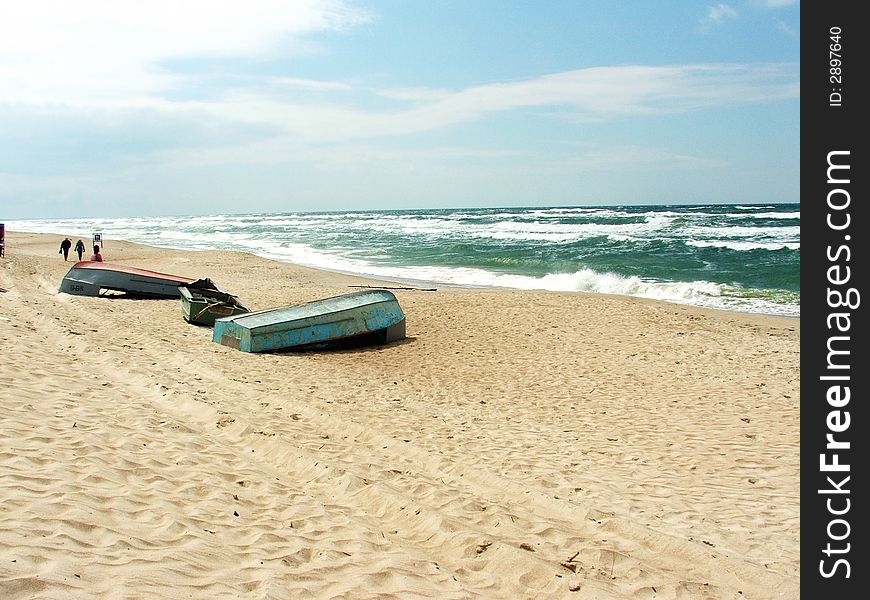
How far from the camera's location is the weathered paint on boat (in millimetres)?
16953

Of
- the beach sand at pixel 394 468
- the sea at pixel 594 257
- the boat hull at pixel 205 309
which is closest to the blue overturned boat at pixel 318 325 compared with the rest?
the beach sand at pixel 394 468

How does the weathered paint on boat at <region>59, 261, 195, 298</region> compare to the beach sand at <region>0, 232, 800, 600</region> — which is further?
the weathered paint on boat at <region>59, 261, 195, 298</region>

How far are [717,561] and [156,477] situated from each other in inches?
154

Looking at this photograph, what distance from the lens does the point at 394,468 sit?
6117mm

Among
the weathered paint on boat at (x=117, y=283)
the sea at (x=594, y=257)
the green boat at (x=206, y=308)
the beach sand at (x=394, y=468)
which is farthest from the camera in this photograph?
the sea at (x=594, y=257)

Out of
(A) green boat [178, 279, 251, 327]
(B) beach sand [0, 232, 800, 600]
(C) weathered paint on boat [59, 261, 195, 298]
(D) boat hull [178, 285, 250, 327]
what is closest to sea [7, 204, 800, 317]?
(C) weathered paint on boat [59, 261, 195, 298]

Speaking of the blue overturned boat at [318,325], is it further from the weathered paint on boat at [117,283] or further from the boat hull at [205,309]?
the weathered paint on boat at [117,283]

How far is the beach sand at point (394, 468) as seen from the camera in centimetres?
396

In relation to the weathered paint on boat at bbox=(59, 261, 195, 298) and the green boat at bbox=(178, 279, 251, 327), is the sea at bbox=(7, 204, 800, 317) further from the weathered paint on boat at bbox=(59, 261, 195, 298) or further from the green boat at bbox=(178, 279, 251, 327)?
the green boat at bbox=(178, 279, 251, 327)

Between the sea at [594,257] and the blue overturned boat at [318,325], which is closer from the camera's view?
the blue overturned boat at [318,325]

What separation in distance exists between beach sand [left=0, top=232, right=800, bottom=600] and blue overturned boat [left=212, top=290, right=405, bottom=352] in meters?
0.34

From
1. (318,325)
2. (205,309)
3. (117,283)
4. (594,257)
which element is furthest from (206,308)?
(594,257)

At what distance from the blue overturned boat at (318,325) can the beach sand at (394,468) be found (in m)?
0.34

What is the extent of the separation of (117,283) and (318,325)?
25.1 feet
